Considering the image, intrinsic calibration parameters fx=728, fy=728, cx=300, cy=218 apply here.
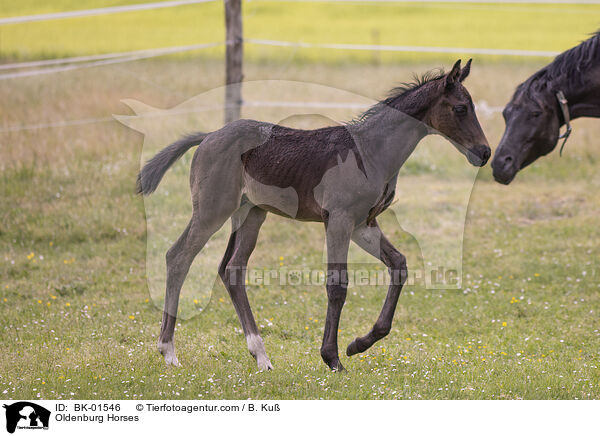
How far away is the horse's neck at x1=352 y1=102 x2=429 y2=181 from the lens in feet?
16.7

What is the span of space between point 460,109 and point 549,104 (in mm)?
1993

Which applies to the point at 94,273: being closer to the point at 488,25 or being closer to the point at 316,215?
the point at 316,215

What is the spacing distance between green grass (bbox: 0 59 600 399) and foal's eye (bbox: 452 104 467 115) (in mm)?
1868

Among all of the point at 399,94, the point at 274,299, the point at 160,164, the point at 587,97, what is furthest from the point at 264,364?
the point at 587,97

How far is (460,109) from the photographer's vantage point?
4.82m

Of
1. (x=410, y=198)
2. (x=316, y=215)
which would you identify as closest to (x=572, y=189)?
(x=410, y=198)

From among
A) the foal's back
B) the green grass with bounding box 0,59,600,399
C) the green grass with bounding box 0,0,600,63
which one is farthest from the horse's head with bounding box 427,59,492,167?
the green grass with bounding box 0,0,600,63

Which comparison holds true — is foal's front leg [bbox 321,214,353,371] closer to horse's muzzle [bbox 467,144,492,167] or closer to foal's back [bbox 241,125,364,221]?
foal's back [bbox 241,125,364,221]

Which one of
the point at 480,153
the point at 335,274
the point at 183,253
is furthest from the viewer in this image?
the point at 183,253

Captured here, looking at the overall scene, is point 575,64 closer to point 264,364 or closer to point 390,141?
point 390,141

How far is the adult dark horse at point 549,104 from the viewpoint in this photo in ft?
21.0

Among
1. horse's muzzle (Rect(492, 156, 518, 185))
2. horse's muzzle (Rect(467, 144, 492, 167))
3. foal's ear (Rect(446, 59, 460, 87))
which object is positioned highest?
foal's ear (Rect(446, 59, 460, 87))

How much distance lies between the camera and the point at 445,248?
8.79 metres

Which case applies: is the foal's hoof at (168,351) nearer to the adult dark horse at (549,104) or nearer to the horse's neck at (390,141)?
the horse's neck at (390,141)
